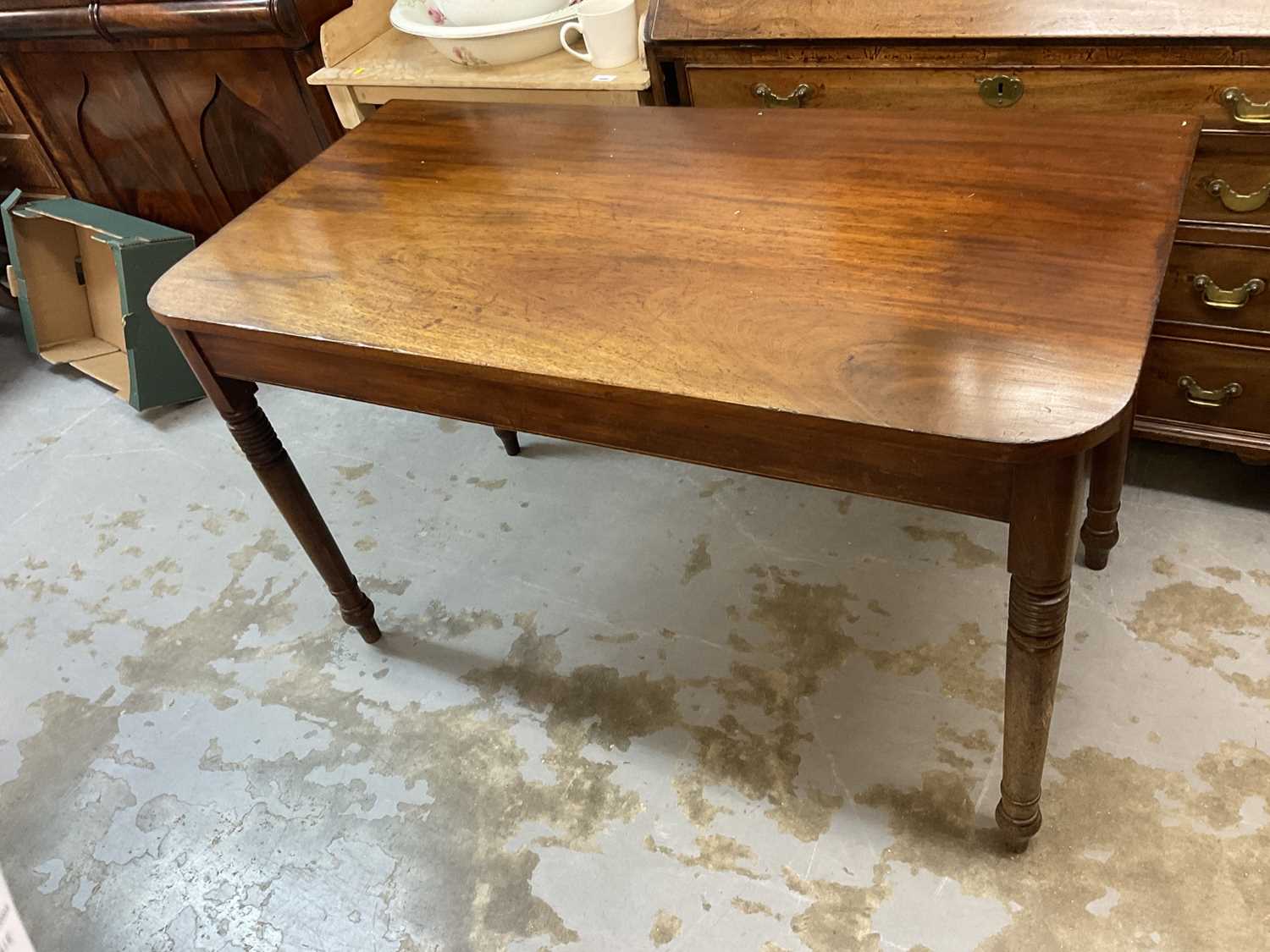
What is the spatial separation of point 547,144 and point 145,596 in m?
1.11

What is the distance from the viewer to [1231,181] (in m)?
1.21

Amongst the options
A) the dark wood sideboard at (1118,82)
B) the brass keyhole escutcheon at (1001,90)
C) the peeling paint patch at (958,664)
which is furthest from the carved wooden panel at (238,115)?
the peeling paint patch at (958,664)

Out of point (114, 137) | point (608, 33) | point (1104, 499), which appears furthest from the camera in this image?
point (114, 137)

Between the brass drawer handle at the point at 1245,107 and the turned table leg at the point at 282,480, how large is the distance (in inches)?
48.3

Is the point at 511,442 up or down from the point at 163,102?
down

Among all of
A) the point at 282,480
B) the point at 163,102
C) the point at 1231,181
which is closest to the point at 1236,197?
the point at 1231,181

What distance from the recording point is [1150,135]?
1027mm

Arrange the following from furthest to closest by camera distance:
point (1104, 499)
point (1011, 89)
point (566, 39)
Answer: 1. point (566, 39)
2. point (1104, 499)
3. point (1011, 89)

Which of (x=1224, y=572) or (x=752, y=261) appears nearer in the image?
(x=752, y=261)

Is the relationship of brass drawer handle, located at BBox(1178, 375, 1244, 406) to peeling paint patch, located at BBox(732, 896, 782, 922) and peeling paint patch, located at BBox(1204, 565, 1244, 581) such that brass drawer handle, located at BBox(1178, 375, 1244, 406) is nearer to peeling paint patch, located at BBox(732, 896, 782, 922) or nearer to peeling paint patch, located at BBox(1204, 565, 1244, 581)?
peeling paint patch, located at BBox(1204, 565, 1244, 581)

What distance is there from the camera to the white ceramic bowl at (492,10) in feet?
5.19

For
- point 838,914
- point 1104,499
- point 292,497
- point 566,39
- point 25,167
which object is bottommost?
point 838,914

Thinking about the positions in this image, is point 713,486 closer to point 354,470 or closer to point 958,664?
point 958,664

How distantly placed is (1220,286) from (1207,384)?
159 mm
